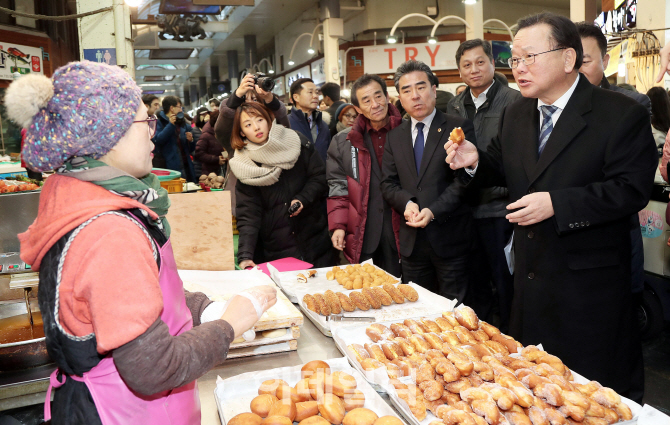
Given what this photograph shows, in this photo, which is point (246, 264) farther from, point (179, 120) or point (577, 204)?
point (179, 120)

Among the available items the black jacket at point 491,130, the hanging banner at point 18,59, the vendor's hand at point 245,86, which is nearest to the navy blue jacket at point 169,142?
the hanging banner at point 18,59

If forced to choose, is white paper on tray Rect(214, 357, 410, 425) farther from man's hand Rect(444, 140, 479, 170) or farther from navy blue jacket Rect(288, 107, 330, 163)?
navy blue jacket Rect(288, 107, 330, 163)

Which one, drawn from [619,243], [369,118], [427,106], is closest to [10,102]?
[619,243]

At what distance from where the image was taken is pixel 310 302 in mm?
2086

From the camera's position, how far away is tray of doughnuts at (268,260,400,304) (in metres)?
2.35

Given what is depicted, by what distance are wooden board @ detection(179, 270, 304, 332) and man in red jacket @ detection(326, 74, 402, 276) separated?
1226 millimetres

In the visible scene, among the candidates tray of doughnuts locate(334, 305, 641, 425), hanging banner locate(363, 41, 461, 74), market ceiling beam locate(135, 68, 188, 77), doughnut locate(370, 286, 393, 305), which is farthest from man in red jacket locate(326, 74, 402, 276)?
market ceiling beam locate(135, 68, 188, 77)

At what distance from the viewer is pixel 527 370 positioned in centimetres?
144

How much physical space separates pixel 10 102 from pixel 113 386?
0.64 metres

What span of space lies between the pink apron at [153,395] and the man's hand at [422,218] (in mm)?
1755

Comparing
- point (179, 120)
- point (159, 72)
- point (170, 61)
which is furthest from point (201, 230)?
point (159, 72)

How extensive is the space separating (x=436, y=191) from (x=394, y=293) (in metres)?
1.00

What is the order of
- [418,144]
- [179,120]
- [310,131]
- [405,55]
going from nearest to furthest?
[418,144] < [310,131] < [179,120] < [405,55]

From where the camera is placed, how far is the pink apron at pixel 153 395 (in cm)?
107
